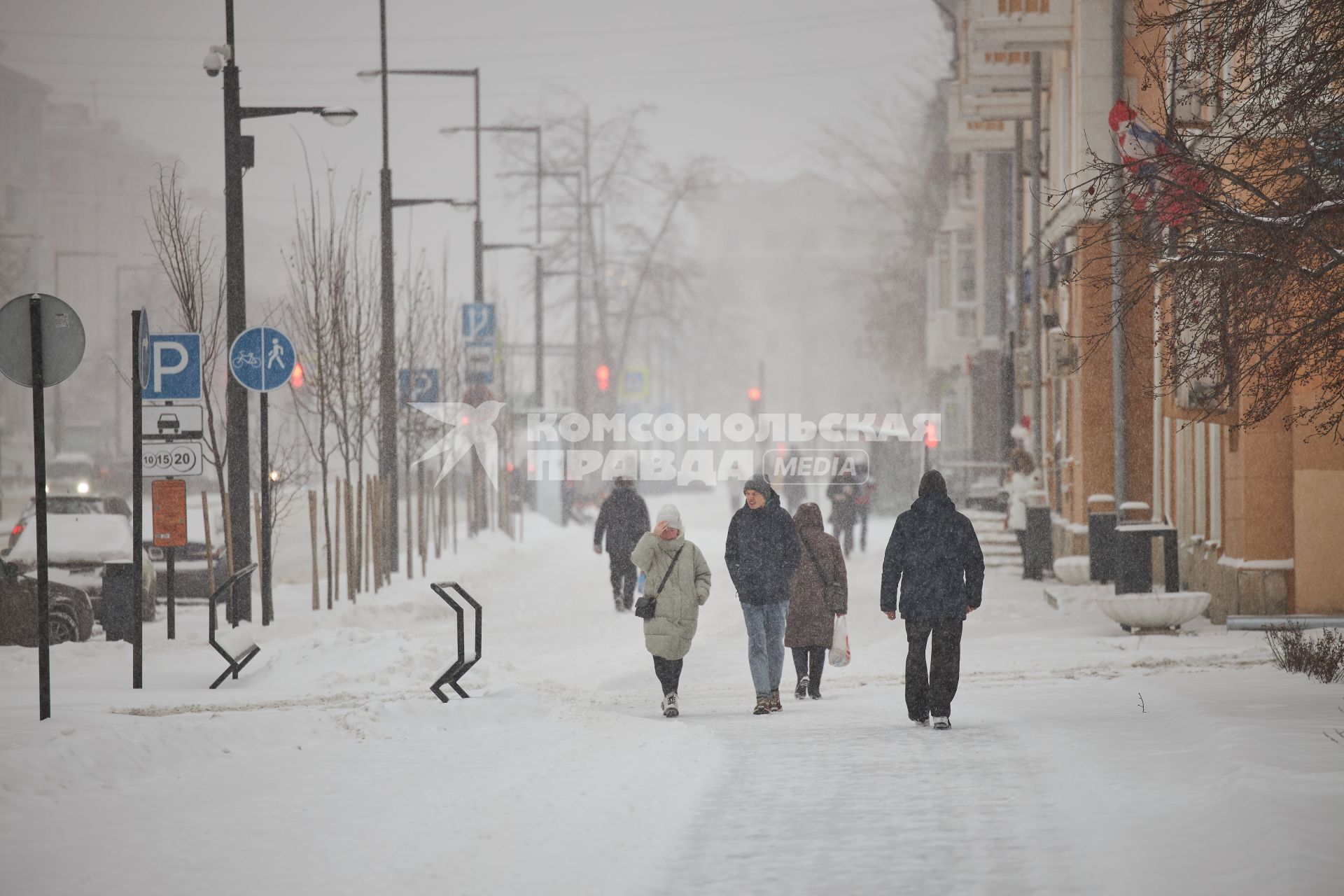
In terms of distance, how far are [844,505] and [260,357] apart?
57.3ft

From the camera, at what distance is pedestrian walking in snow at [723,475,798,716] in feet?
42.0

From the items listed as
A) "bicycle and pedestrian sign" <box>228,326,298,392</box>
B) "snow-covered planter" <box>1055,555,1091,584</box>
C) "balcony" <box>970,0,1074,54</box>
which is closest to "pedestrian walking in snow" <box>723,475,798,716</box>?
"bicycle and pedestrian sign" <box>228,326,298,392</box>

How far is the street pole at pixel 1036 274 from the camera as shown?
2788 cm

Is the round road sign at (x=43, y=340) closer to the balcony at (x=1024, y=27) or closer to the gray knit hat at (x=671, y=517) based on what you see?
the gray knit hat at (x=671, y=517)

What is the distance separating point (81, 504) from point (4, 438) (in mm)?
44217

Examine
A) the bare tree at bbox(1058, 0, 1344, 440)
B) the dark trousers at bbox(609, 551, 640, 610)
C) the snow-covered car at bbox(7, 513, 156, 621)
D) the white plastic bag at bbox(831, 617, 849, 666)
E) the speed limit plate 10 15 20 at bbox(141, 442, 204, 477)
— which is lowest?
the dark trousers at bbox(609, 551, 640, 610)

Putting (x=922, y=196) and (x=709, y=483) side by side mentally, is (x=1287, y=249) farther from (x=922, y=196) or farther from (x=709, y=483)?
(x=709, y=483)

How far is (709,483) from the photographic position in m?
73.4

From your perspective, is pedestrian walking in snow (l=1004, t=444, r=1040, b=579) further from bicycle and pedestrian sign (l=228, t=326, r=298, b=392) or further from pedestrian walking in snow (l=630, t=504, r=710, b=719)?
pedestrian walking in snow (l=630, t=504, r=710, b=719)

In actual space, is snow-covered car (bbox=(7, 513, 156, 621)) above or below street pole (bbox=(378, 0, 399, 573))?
below

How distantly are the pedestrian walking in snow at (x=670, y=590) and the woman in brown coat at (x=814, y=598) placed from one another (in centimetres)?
102

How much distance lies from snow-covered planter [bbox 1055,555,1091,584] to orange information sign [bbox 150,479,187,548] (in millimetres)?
12190

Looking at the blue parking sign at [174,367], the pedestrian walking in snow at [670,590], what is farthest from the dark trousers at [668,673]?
the blue parking sign at [174,367]

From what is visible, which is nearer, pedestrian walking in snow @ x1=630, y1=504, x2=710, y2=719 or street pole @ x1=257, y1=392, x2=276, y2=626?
pedestrian walking in snow @ x1=630, y1=504, x2=710, y2=719
